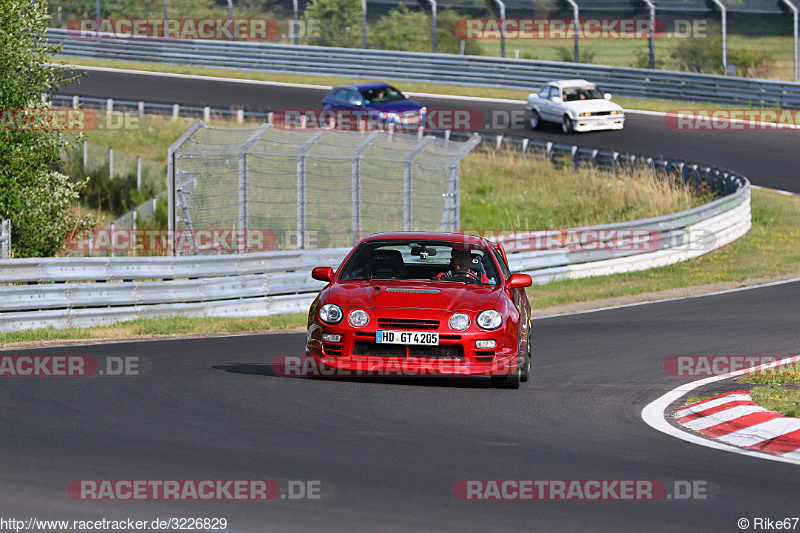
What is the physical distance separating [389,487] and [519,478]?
30.6 inches

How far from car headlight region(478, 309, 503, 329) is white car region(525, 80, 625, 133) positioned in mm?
26077

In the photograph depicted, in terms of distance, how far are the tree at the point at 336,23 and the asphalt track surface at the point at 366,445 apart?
35264mm

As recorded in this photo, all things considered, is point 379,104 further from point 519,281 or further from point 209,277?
point 519,281

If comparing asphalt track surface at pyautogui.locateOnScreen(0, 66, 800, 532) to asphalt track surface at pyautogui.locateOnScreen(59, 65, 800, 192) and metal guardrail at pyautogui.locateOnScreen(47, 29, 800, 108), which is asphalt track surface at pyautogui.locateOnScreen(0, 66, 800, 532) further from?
metal guardrail at pyautogui.locateOnScreen(47, 29, 800, 108)

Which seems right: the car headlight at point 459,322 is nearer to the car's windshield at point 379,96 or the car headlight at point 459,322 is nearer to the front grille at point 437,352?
the front grille at point 437,352

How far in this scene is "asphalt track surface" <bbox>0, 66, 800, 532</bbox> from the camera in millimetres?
6012

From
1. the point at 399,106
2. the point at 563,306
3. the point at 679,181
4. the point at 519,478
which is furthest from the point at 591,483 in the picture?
the point at 399,106

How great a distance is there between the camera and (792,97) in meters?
37.2

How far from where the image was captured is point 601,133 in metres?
36.4

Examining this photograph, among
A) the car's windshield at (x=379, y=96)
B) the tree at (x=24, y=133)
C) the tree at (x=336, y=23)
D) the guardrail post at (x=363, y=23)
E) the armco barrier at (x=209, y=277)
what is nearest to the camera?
the armco barrier at (x=209, y=277)

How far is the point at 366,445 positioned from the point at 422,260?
13.7 feet
